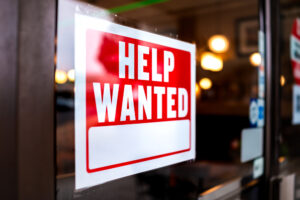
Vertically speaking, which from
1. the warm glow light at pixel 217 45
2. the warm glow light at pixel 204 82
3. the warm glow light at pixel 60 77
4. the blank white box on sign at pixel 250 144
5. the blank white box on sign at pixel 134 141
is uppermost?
the warm glow light at pixel 217 45

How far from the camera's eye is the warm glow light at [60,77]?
62 cm

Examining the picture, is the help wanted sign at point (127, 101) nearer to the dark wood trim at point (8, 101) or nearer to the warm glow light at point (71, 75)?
the warm glow light at point (71, 75)

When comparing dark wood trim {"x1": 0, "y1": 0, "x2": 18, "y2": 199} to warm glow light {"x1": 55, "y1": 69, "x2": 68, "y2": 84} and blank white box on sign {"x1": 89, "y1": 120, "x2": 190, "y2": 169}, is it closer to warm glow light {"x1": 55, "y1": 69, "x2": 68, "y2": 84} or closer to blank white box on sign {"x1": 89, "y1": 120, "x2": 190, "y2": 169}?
warm glow light {"x1": 55, "y1": 69, "x2": 68, "y2": 84}

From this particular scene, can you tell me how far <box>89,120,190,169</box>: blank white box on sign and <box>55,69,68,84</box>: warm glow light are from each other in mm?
134

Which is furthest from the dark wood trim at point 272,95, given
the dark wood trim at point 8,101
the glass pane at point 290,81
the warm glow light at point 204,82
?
the dark wood trim at point 8,101

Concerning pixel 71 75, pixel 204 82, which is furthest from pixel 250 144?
pixel 71 75

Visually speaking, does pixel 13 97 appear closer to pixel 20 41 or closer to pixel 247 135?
pixel 20 41

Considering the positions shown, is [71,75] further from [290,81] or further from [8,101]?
[290,81]

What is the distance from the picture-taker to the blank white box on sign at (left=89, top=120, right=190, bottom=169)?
2.40 ft

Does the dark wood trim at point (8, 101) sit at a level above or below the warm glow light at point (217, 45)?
below

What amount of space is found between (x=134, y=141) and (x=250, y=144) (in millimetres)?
876

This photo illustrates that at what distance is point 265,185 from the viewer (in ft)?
5.24

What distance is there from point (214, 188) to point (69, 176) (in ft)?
2.56

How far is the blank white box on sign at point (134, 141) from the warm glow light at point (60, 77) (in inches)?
5.3
